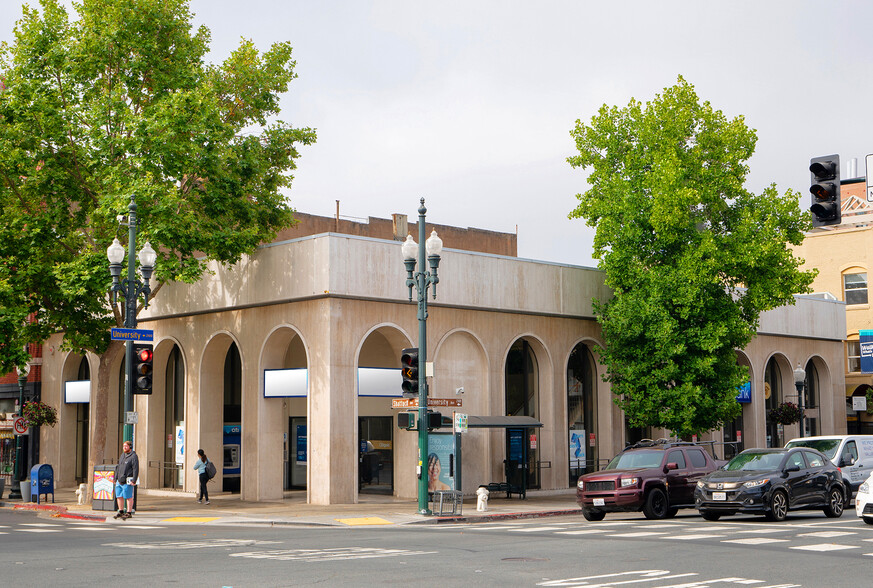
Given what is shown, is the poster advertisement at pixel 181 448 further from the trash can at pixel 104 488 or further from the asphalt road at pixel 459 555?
the asphalt road at pixel 459 555

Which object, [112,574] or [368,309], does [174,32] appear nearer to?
[368,309]

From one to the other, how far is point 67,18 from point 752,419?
3136cm

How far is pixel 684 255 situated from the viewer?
3350 cm

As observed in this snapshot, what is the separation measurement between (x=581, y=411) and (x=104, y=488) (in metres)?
17.5

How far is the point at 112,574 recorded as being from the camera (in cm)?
1308

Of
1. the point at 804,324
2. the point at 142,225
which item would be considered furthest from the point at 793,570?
the point at 804,324

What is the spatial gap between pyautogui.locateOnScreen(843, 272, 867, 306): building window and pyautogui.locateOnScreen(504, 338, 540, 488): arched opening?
27888mm

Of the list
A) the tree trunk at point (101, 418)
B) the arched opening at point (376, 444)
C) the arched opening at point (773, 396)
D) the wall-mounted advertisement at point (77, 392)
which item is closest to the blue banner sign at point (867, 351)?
the arched opening at point (773, 396)

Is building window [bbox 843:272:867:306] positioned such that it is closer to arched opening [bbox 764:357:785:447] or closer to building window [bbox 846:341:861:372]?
building window [bbox 846:341:861:372]

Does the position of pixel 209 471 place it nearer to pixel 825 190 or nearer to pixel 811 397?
pixel 825 190

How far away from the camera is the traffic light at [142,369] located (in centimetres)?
2414

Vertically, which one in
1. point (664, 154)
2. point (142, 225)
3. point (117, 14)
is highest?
point (117, 14)

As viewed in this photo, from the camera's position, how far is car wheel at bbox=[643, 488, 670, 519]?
896 inches

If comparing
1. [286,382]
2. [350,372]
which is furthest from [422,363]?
[286,382]
